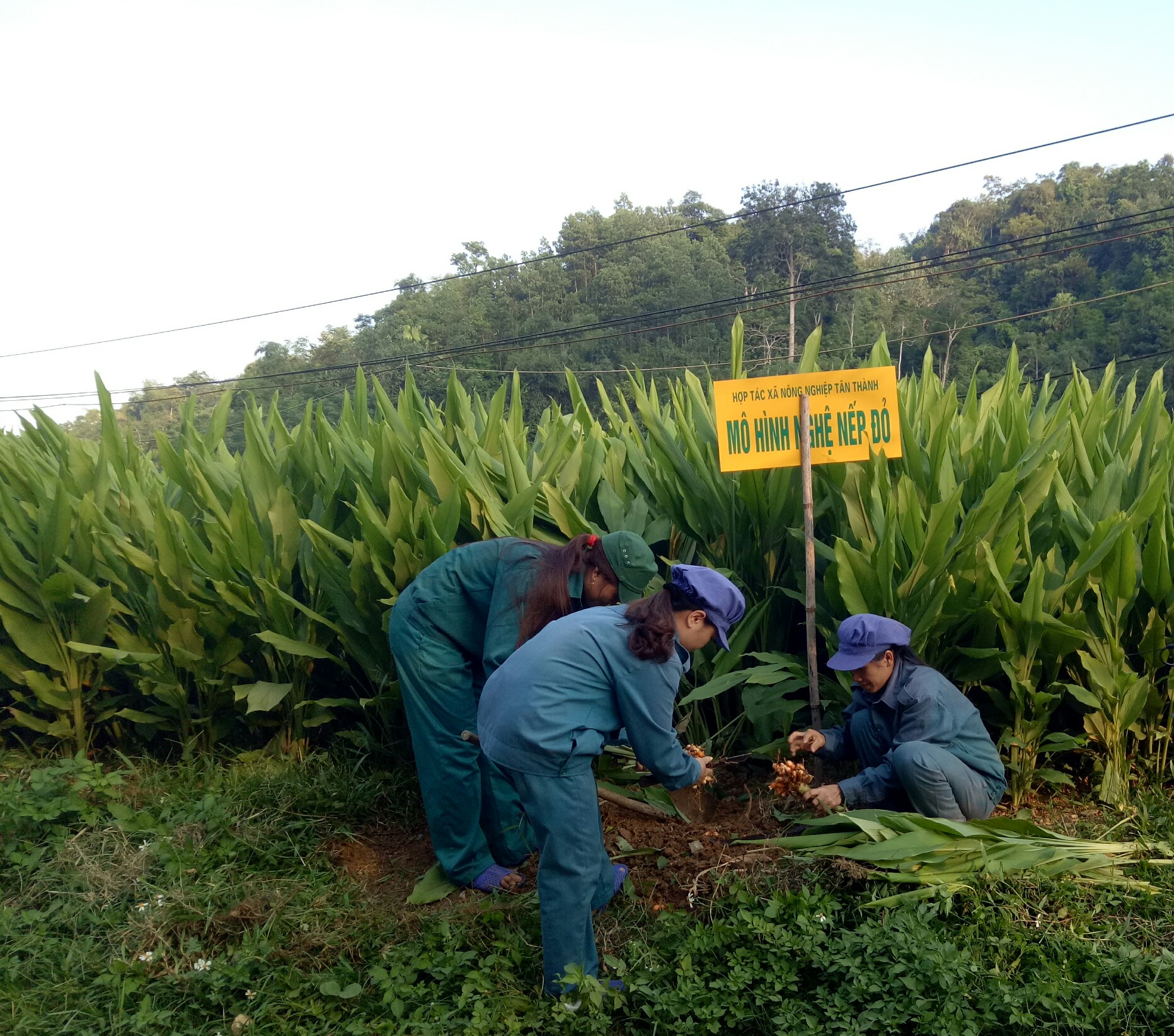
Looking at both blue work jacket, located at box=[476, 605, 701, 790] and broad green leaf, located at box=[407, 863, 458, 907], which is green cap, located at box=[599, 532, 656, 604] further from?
broad green leaf, located at box=[407, 863, 458, 907]

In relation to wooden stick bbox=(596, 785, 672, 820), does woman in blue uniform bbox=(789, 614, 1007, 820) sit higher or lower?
higher

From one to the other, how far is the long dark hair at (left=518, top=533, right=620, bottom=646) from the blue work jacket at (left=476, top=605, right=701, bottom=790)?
25cm

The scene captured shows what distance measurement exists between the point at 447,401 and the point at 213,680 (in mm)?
1534

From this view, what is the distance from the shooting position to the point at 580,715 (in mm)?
2463

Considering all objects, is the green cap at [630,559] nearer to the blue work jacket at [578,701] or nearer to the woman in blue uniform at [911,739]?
the blue work jacket at [578,701]

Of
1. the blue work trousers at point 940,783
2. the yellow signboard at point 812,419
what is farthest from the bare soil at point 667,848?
the yellow signboard at point 812,419

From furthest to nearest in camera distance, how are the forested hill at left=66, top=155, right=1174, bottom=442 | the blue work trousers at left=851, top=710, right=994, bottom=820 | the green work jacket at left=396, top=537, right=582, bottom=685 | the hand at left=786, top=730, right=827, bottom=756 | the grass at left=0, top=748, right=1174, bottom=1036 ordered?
the forested hill at left=66, top=155, right=1174, bottom=442 < the hand at left=786, top=730, right=827, bottom=756 < the green work jacket at left=396, top=537, right=582, bottom=685 < the blue work trousers at left=851, top=710, right=994, bottom=820 < the grass at left=0, top=748, right=1174, bottom=1036

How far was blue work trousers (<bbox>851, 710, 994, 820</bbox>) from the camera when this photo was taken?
2770 millimetres

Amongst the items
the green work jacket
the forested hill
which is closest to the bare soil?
the green work jacket

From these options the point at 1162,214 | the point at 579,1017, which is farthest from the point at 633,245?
the point at 579,1017

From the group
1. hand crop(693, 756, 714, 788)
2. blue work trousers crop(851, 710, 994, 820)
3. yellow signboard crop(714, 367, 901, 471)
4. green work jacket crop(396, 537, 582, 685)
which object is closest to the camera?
hand crop(693, 756, 714, 788)

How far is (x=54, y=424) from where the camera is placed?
524 cm

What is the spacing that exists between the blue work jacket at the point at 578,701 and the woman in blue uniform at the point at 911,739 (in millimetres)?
633

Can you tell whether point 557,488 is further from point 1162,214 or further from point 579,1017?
point 1162,214
